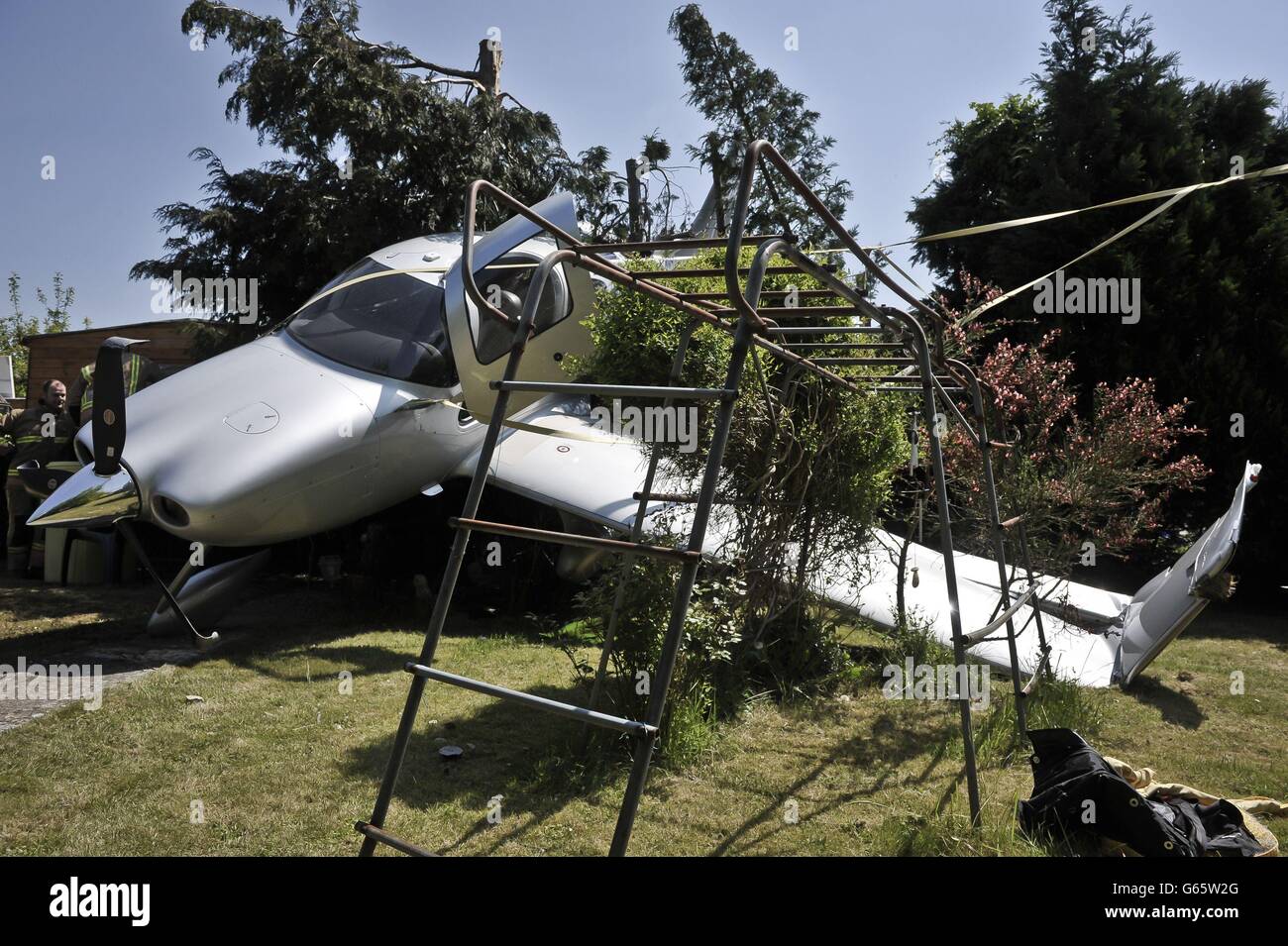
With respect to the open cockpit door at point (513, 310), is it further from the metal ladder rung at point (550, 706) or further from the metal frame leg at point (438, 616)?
the metal ladder rung at point (550, 706)

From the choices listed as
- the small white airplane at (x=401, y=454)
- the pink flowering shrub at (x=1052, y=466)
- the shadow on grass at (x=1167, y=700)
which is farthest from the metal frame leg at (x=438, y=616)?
the shadow on grass at (x=1167, y=700)

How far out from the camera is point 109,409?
5809mm

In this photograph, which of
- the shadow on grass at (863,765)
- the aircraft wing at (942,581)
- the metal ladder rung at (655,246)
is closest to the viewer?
the metal ladder rung at (655,246)

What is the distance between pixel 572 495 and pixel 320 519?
185cm

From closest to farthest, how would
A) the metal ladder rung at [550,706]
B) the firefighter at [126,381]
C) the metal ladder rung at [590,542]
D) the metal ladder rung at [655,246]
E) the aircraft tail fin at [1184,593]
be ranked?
the metal ladder rung at [550,706] → the metal ladder rung at [590,542] → the metal ladder rung at [655,246] → the aircraft tail fin at [1184,593] → the firefighter at [126,381]

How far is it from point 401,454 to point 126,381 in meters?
2.72

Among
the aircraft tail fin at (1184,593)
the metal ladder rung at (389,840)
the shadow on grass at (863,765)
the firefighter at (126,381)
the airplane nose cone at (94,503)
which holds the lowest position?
the shadow on grass at (863,765)

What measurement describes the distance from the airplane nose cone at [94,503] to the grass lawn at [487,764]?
1.03 m

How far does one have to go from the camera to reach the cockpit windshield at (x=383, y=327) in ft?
24.9

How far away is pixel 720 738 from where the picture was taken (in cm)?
523

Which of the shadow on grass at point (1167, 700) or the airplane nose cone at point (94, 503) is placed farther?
the shadow on grass at point (1167, 700)

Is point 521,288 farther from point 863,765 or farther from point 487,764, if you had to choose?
point 863,765
